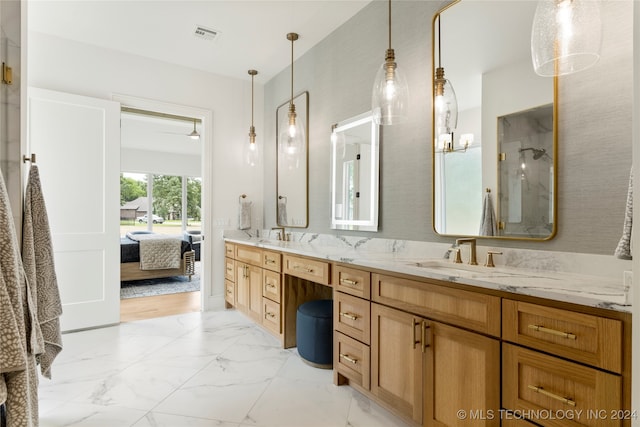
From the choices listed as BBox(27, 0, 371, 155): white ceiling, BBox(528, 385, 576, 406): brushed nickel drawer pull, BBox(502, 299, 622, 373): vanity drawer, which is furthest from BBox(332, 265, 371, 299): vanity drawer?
BBox(27, 0, 371, 155): white ceiling

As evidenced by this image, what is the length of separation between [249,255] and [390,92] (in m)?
2.14

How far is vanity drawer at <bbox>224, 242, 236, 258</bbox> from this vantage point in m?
3.79

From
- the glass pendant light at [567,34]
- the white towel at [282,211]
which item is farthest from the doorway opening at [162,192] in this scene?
the glass pendant light at [567,34]

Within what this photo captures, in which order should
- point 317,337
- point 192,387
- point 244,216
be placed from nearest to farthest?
point 192,387 < point 317,337 < point 244,216

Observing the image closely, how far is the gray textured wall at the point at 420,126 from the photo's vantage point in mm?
1416

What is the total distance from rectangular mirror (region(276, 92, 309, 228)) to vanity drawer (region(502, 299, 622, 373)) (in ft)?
7.56

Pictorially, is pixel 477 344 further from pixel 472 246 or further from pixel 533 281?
pixel 472 246

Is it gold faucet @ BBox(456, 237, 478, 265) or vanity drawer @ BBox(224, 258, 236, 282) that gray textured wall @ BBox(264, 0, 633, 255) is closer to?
gold faucet @ BBox(456, 237, 478, 265)

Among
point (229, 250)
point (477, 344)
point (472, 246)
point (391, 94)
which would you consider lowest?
point (477, 344)

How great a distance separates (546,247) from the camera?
1.63 meters

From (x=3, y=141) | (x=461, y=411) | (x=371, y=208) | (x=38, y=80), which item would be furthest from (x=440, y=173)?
(x=38, y=80)

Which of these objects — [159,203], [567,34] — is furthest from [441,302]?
[159,203]

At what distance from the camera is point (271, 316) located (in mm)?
2979

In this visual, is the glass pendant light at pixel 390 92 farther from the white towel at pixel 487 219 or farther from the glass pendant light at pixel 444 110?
the white towel at pixel 487 219
